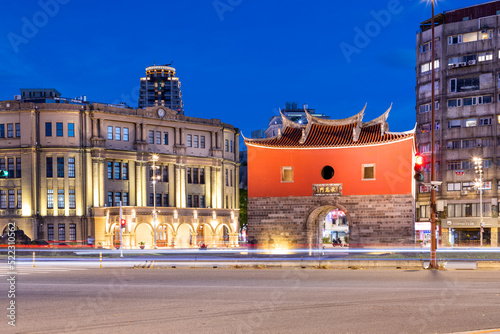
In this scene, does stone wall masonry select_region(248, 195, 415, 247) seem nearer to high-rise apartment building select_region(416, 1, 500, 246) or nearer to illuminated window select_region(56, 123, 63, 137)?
high-rise apartment building select_region(416, 1, 500, 246)

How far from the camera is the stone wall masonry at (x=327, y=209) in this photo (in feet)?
134

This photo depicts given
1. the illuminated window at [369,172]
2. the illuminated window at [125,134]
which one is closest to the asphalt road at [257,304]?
the illuminated window at [369,172]

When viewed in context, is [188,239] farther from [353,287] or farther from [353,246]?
[353,287]

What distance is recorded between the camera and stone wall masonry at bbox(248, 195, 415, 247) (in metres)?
40.9

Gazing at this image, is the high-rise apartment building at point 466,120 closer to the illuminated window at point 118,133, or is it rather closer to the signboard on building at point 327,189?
the signboard on building at point 327,189

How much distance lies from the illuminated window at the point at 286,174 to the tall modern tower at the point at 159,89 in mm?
144203

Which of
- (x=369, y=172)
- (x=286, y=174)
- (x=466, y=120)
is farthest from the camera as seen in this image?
(x=466, y=120)

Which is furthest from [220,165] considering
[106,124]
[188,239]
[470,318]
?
[470,318]

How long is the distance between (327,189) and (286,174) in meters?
3.41

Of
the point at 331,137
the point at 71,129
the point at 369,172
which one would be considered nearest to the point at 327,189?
the point at 369,172

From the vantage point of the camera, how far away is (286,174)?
44.5m

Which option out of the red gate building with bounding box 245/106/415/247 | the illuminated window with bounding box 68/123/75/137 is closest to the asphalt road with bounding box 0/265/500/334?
the red gate building with bounding box 245/106/415/247

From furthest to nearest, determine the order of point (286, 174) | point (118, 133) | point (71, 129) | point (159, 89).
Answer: point (159, 89) → point (118, 133) → point (71, 129) → point (286, 174)

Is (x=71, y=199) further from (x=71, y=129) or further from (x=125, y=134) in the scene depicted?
(x=125, y=134)
